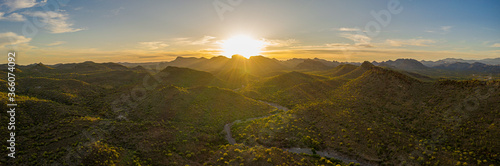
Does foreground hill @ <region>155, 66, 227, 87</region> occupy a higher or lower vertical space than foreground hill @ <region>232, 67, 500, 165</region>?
higher

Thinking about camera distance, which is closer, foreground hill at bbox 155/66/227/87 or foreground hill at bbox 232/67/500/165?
foreground hill at bbox 232/67/500/165

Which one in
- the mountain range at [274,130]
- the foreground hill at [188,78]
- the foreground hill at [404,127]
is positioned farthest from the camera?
the foreground hill at [188,78]

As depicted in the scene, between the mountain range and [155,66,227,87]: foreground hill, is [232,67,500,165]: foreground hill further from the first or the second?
[155,66,227,87]: foreground hill

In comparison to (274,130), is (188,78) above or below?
above

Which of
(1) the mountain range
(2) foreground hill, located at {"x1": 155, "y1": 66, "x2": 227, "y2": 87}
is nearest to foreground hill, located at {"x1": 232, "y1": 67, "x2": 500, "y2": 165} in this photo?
(1) the mountain range

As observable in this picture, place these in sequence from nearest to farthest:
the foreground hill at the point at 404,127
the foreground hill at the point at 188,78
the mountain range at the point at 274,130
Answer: the mountain range at the point at 274,130 < the foreground hill at the point at 404,127 < the foreground hill at the point at 188,78

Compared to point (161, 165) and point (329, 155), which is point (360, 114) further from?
point (161, 165)

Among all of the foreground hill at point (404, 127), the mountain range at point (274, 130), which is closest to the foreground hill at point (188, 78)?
the mountain range at point (274, 130)

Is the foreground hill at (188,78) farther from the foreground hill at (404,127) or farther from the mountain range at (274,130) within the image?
the foreground hill at (404,127)

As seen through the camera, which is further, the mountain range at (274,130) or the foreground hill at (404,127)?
the foreground hill at (404,127)

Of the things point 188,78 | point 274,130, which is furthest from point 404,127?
point 188,78

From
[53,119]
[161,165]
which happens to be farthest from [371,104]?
[53,119]

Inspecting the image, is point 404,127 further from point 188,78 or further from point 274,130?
point 188,78
